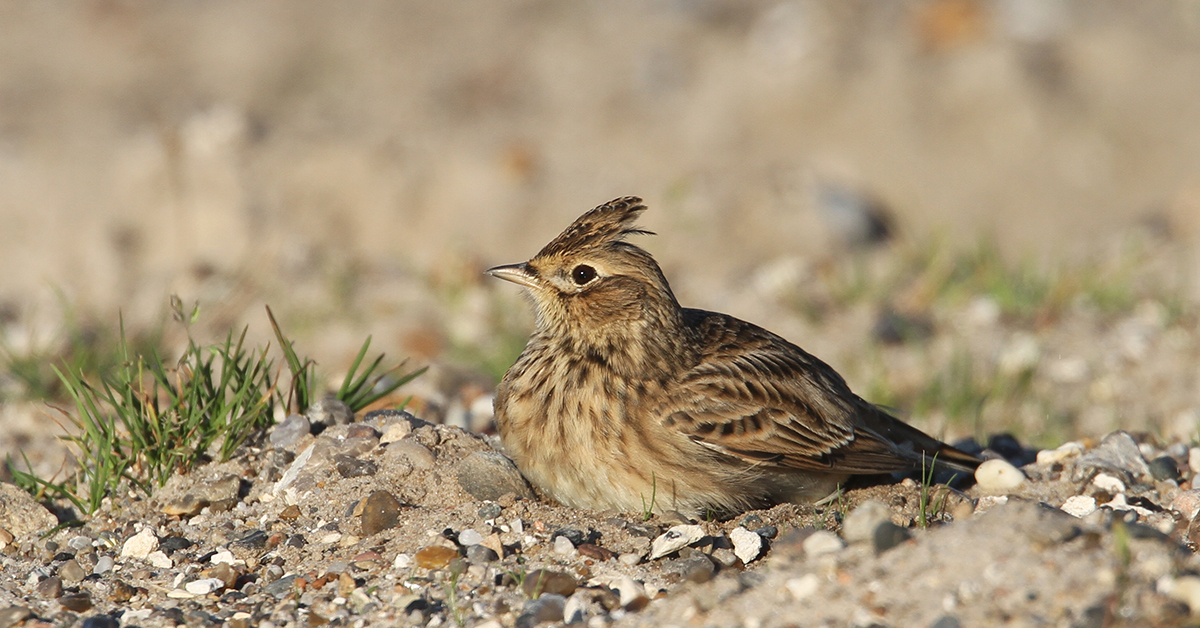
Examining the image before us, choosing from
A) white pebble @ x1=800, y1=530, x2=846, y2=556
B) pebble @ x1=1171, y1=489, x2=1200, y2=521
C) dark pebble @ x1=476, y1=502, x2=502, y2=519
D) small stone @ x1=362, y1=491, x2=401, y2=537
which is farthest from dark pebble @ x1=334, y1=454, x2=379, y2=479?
pebble @ x1=1171, y1=489, x2=1200, y2=521

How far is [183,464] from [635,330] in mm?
1858

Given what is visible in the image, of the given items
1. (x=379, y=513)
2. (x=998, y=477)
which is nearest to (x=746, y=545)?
(x=379, y=513)

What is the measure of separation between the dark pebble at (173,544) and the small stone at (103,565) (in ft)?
0.55

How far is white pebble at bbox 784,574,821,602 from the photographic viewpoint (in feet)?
11.5

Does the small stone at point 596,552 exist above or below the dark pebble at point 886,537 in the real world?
above

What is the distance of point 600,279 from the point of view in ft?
16.5

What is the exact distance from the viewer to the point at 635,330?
4965 millimetres

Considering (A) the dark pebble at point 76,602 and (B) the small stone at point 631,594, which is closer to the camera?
(B) the small stone at point 631,594

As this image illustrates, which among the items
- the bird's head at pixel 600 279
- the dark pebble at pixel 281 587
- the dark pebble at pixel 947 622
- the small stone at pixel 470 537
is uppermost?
the bird's head at pixel 600 279

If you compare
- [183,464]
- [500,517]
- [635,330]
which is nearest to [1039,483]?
[635,330]

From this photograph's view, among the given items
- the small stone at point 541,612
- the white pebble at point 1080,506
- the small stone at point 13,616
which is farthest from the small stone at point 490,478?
the white pebble at point 1080,506

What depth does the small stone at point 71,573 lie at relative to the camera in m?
4.19

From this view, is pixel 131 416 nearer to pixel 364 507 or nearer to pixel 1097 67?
pixel 364 507

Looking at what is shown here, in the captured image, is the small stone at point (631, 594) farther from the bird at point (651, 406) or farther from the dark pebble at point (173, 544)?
the dark pebble at point (173, 544)
